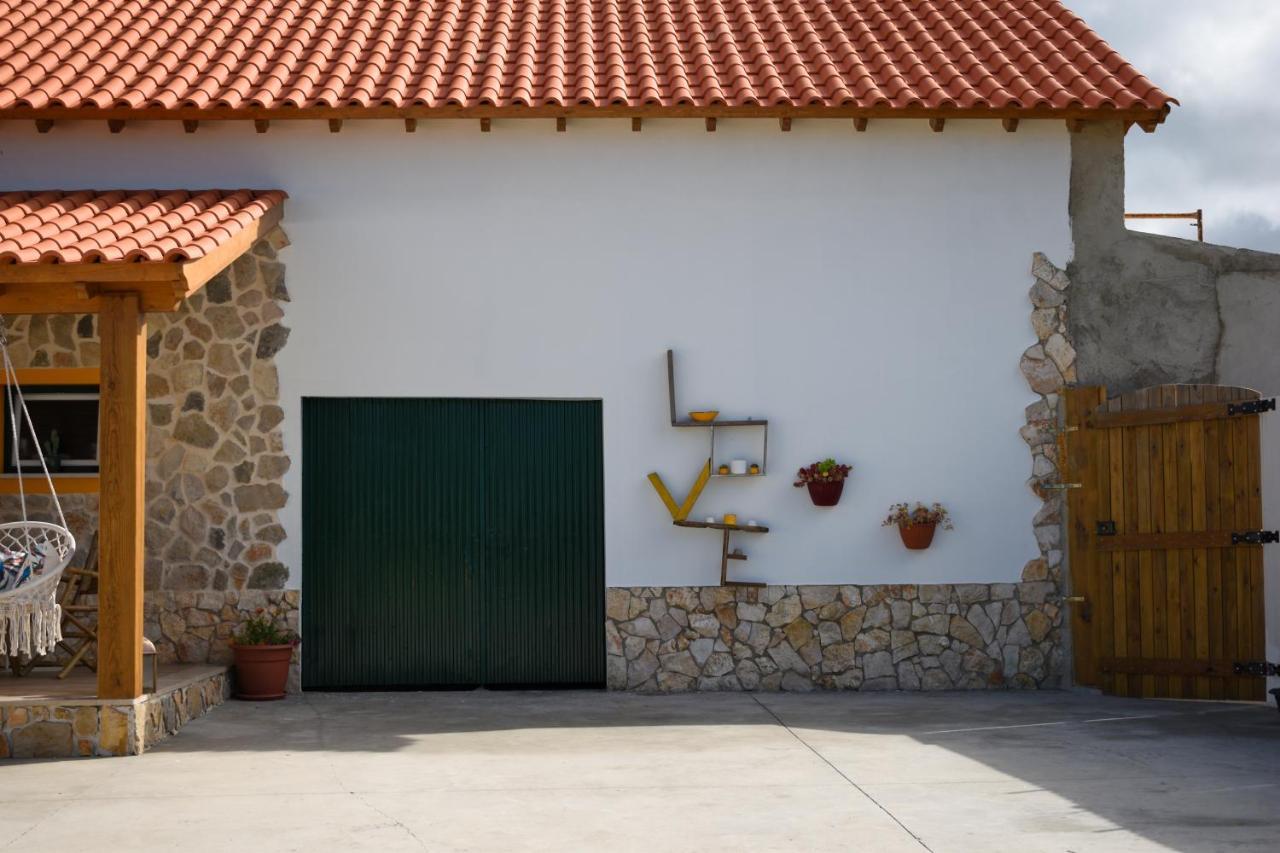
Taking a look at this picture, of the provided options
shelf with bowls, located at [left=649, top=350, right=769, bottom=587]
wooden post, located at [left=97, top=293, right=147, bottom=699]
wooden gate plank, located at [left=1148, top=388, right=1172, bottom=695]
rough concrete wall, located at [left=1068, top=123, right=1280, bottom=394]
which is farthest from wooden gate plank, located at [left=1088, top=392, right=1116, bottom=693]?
wooden post, located at [left=97, top=293, right=147, bottom=699]

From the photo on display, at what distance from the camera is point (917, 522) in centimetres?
1100

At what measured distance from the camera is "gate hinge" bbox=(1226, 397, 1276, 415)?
9.76m

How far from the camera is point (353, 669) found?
11.1 m

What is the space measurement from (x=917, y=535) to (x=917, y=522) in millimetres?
102

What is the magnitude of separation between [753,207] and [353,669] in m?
4.87

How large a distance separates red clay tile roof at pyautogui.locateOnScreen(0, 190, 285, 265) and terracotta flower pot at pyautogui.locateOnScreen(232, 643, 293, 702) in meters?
3.18

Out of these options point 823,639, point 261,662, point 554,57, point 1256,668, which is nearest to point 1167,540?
point 1256,668

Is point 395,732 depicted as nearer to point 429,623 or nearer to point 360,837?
point 429,623

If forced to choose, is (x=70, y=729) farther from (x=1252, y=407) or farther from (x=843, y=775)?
(x=1252, y=407)

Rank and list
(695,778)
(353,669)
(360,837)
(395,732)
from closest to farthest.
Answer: (360,837) < (695,778) < (395,732) < (353,669)

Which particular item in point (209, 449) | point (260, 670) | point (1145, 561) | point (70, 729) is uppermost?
point (209, 449)

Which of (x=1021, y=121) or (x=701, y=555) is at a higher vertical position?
(x=1021, y=121)

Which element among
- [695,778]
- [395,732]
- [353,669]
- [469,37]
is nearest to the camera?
[695,778]

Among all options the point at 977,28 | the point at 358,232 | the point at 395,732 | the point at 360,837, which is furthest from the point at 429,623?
the point at 977,28
